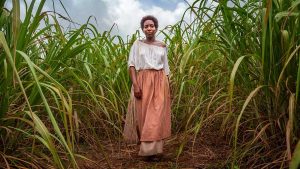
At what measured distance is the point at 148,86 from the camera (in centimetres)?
337

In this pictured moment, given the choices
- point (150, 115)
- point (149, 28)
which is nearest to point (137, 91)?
point (150, 115)

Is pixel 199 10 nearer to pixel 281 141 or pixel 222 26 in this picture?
pixel 222 26

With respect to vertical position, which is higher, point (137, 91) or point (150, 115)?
point (137, 91)

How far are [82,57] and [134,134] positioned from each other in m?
0.90

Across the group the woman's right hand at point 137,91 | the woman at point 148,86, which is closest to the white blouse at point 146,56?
the woman at point 148,86

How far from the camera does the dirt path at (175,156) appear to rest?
2.84 meters

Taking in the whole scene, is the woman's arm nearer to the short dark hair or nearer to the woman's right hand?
the woman's right hand

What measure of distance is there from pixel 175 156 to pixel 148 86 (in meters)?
0.56

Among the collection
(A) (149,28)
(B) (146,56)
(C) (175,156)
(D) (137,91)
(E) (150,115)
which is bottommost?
(C) (175,156)

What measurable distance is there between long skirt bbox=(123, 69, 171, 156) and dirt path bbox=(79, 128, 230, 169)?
11 centimetres

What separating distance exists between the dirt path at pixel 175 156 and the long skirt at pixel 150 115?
0.11 m

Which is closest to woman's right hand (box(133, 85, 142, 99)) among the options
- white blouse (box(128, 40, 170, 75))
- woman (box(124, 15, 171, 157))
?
woman (box(124, 15, 171, 157))

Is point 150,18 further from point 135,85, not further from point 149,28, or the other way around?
point 135,85

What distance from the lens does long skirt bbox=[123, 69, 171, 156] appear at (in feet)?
10.6
